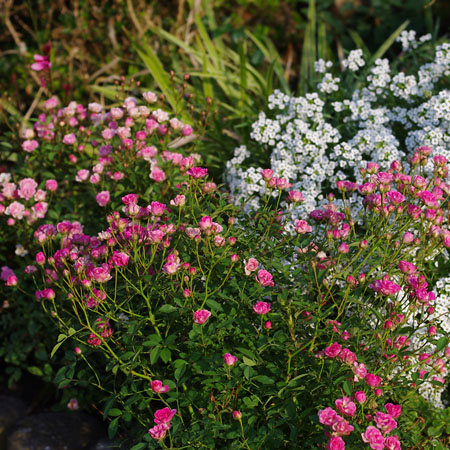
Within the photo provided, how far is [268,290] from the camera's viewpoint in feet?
6.03

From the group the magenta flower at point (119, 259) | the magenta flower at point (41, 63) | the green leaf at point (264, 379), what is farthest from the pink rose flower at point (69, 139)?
the green leaf at point (264, 379)

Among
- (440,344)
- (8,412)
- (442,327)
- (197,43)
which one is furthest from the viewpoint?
(197,43)

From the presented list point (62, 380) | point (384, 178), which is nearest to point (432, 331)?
point (384, 178)

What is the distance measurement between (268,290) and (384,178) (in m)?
0.55

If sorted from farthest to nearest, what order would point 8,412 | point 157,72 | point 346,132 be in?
point 157,72, point 346,132, point 8,412

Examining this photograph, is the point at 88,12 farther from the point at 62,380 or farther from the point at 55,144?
Answer: the point at 62,380

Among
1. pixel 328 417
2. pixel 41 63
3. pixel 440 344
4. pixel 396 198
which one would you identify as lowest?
pixel 328 417

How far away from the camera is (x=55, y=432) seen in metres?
2.53

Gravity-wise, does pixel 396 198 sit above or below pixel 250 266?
above

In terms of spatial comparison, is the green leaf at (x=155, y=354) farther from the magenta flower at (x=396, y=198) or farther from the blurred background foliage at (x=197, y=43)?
the blurred background foliage at (x=197, y=43)

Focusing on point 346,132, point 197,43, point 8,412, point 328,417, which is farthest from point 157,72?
point 328,417

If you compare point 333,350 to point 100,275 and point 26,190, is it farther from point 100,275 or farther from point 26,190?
point 26,190

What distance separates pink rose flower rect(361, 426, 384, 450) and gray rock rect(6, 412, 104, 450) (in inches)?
59.3

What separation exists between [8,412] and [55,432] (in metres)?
0.38
